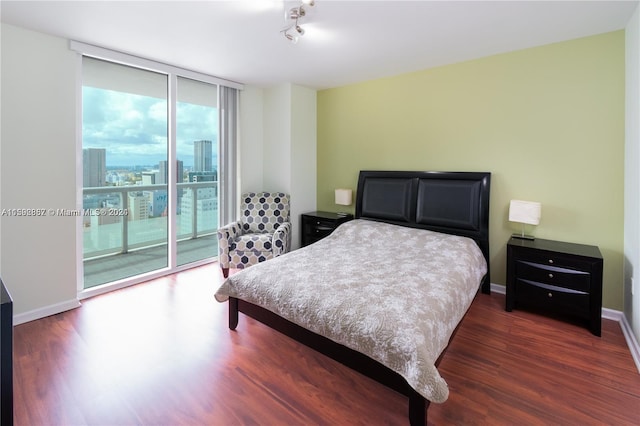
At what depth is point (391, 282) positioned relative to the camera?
2289mm

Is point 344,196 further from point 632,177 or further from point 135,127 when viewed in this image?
point 632,177

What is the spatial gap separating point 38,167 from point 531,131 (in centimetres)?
461

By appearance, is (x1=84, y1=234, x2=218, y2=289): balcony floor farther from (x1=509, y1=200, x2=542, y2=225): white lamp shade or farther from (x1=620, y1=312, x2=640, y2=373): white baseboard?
(x1=620, y1=312, x2=640, y2=373): white baseboard

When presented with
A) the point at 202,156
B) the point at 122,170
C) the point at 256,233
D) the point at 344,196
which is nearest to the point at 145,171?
the point at 122,170

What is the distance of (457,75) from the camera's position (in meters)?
3.54

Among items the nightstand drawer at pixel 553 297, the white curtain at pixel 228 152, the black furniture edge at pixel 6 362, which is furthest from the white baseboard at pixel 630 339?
the white curtain at pixel 228 152

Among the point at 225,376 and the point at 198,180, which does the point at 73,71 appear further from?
the point at 225,376

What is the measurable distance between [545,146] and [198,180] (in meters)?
4.03

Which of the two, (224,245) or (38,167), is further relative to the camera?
(224,245)

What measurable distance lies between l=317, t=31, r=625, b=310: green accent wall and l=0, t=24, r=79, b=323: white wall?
3351 mm

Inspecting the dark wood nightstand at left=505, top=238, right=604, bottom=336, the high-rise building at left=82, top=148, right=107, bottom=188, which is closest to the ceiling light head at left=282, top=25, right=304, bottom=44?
the high-rise building at left=82, top=148, right=107, bottom=188

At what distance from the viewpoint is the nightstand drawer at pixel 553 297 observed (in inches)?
104

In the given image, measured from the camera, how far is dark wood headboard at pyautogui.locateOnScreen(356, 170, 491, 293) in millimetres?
3355

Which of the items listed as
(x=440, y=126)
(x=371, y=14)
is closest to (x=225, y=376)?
(x=371, y=14)
